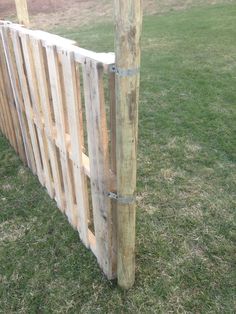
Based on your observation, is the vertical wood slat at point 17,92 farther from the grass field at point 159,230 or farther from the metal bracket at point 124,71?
the metal bracket at point 124,71

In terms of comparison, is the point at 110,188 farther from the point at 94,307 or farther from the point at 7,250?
the point at 7,250

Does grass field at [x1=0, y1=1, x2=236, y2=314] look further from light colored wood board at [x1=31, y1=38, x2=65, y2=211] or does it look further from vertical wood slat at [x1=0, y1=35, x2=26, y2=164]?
light colored wood board at [x1=31, y1=38, x2=65, y2=211]

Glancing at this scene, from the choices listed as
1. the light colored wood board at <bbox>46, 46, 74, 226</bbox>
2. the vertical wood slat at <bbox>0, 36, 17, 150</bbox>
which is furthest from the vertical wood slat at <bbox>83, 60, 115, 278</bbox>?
the vertical wood slat at <bbox>0, 36, 17, 150</bbox>

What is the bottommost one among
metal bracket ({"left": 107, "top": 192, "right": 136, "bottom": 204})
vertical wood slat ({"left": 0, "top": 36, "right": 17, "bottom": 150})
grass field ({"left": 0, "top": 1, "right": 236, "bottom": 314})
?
grass field ({"left": 0, "top": 1, "right": 236, "bottom": 314})

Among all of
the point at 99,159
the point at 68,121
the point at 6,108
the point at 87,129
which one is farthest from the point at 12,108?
the point at 99,159

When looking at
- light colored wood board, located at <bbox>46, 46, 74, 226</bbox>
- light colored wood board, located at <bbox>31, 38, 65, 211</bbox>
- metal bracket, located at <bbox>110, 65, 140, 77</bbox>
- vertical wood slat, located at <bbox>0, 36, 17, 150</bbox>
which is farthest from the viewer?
vertical wood slat, located at <bbox>0, 36, 17, 150</bbox>

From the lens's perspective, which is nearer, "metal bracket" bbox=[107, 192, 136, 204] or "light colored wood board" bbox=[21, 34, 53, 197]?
"metal bracket" bbox=[107, 192, 136, 204]

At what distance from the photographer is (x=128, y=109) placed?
2035 millimetres

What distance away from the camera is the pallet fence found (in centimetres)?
207

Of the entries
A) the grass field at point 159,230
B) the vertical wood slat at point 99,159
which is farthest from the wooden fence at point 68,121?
the grass field at point 159,230

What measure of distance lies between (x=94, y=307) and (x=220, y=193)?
1887 mm

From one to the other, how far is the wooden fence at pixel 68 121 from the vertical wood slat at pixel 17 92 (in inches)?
0.4

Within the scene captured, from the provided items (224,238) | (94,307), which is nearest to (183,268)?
(224,238)

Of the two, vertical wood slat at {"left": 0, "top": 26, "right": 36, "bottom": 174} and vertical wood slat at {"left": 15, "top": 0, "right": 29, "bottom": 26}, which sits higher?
vertical wood slat at {"left": 15, "top": 0, "right": 29, "bottom": 26}
